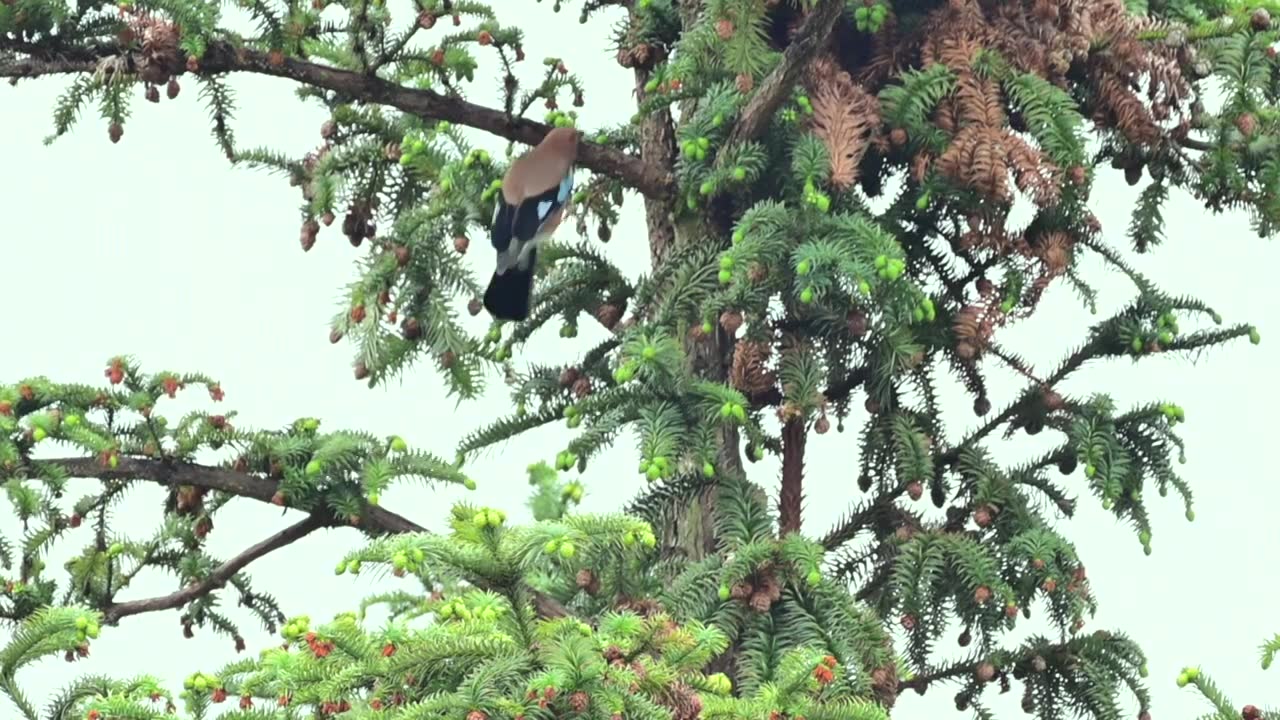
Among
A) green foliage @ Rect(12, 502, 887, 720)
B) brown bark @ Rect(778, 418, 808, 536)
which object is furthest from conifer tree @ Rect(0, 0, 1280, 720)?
green foliage @ Rect(12, 502, 887, 720)

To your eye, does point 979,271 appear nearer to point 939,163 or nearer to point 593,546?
point 939,163

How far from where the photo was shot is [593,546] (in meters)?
4.55

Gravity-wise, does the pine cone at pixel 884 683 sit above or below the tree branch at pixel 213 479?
below

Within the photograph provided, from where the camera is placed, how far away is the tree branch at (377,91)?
6.11 meters

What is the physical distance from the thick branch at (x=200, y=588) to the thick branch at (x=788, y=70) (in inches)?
78.5

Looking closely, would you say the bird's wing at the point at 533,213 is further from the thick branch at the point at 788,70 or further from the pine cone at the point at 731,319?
the pine cone at the point at 731,319

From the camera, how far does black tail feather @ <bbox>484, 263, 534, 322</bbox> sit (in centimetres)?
645

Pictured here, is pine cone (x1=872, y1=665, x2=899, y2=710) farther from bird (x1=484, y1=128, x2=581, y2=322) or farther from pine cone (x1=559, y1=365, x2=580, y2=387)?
bird (x1=484, y1=128, x2=581, y2=322)

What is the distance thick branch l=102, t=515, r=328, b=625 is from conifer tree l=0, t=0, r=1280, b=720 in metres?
0.02

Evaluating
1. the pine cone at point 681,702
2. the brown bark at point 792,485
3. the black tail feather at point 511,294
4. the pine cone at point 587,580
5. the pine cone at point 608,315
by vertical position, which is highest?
the pine cone at point 608,315

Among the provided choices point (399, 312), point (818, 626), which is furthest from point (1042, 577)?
point (399, 312)

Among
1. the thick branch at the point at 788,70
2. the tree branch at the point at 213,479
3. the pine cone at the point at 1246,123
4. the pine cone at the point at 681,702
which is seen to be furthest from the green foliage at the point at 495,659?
the pine cone at the point at 1246,123

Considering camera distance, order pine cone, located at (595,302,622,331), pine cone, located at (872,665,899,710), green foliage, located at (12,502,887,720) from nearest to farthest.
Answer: green foliage, located at (12,502,887,720), pine cone, located at (872,665,899,710), pine cone, located at (595,302,622,331)

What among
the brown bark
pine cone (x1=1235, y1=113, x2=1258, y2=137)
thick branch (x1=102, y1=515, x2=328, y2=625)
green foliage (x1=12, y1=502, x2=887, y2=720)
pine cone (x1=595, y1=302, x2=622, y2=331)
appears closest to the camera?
green foliage (x1=12, y1=502, x2=887, y2=720)
